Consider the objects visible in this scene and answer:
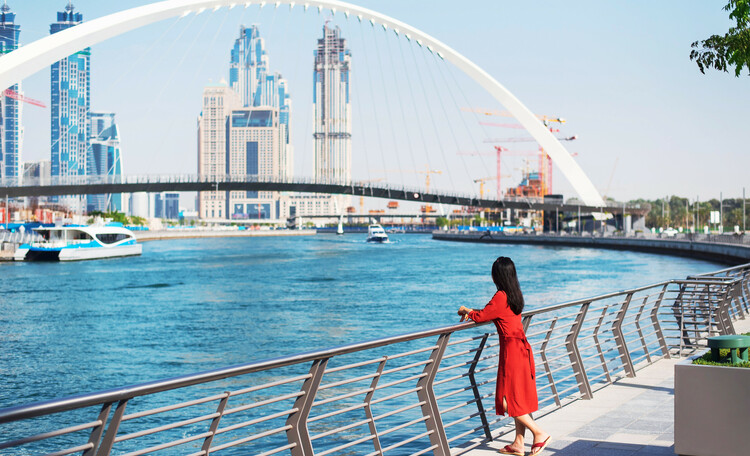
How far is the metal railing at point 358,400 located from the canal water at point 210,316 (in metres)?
0.15

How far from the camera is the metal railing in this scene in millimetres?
4314

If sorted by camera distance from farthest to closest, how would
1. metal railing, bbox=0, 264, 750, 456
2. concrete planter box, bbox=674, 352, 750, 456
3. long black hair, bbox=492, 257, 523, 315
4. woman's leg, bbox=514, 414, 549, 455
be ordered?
woman's leg, bbox=514, 414, 549, 455, long black hair, bbox=492, 257, 523, 315, concrete planter box, bbox=674, 352, 750, 456, metal railing, bbox=0, 264, 750, 456

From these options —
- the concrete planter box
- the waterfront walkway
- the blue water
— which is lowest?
the blue water

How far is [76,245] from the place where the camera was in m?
78.3

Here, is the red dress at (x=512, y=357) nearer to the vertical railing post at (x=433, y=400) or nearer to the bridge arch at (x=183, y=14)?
the vertical railing post at (x=433, y=400)

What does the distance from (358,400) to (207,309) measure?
19495 mm

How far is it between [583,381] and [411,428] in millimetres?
5835

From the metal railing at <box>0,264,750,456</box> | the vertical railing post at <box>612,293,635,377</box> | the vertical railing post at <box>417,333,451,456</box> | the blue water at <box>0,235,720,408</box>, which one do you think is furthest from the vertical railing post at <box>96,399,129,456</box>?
the blue water at <box>0,235,720,408</box>

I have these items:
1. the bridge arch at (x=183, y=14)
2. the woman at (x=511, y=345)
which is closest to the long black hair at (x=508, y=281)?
the woman at (x=511, y=345)

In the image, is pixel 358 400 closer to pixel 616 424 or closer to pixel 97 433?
pixel 616 424

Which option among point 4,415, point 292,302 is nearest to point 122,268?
point 292,302

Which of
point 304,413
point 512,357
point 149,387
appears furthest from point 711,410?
point 149,387

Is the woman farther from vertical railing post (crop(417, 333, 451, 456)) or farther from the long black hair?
vertical railing post (crop(417, 333, 451, 456))

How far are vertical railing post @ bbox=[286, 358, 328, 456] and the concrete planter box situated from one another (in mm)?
2471
